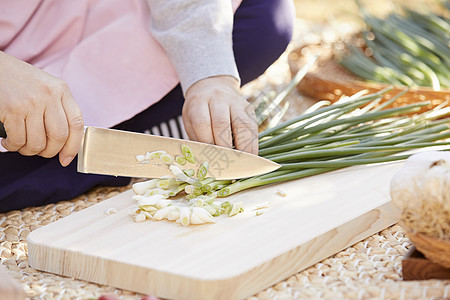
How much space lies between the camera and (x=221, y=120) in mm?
1529

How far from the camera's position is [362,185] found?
1524 millimetres

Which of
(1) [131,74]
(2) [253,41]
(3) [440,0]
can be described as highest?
(3) [440,0]

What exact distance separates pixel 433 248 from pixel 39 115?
87cm

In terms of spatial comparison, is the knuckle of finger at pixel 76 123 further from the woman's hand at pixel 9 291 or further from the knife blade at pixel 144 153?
the woman's hand at pixel 9 291

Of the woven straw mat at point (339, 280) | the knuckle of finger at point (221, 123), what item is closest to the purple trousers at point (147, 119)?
the woven straw mat at point (339, 280)

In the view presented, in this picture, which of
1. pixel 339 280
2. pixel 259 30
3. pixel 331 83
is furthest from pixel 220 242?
pixel 331 83

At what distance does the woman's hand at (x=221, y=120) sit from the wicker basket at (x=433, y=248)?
1.75ft

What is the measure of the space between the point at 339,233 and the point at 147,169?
0.46m

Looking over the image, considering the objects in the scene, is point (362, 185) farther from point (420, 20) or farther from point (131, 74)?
point (420, 20)

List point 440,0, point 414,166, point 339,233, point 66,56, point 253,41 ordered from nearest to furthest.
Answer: point 414,166 < point 339,233 < point 66,56 < point 253,41 < point 440,0

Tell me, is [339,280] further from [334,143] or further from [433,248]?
[334,143]

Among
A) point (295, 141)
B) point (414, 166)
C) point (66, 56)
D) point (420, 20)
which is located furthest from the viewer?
point (420, 20)

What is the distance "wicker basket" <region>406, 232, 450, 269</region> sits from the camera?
1.10m

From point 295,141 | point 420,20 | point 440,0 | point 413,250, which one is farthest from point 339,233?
point 440,0
